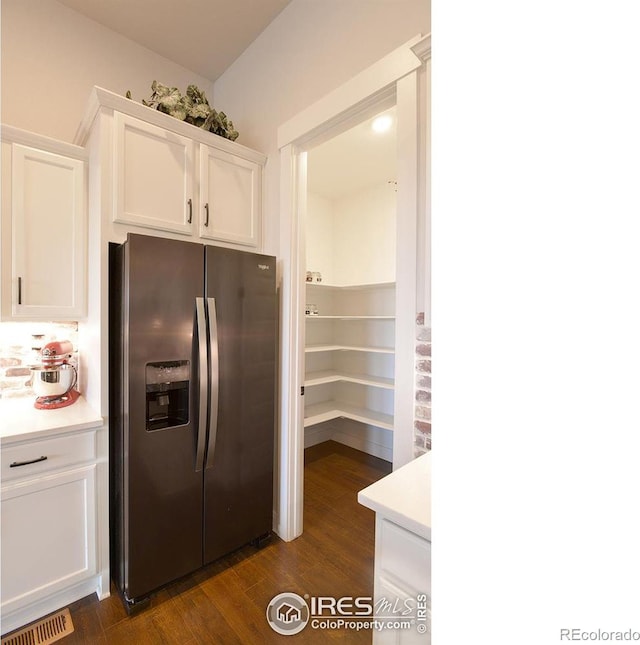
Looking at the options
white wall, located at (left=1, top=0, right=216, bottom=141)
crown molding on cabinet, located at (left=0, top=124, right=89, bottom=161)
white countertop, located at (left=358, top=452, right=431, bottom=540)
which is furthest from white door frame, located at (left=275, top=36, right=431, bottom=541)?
white wall, located at (left=1, top=0, right=216, bottom=141)

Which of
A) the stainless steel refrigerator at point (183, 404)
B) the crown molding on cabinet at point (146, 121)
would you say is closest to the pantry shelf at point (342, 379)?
the stainless steel refrigerator at point (183, 404)

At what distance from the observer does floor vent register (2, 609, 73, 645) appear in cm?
136

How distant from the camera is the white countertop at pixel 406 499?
2.58 ft

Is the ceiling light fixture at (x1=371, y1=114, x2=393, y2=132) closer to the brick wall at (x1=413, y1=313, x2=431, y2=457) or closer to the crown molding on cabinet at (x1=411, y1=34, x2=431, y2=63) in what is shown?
the crown molding on cabinet at (x1=411, y1=34, x2=431, y2=63)

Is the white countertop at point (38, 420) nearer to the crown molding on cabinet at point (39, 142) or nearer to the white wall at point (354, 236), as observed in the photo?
the crown molding on cabinet at point (39, 142)

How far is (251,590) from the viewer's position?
1652 mm

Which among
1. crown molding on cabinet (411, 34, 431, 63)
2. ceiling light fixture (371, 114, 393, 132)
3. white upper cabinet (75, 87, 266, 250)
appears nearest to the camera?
crown molding on cabinet (411, 34, 431, 63)
